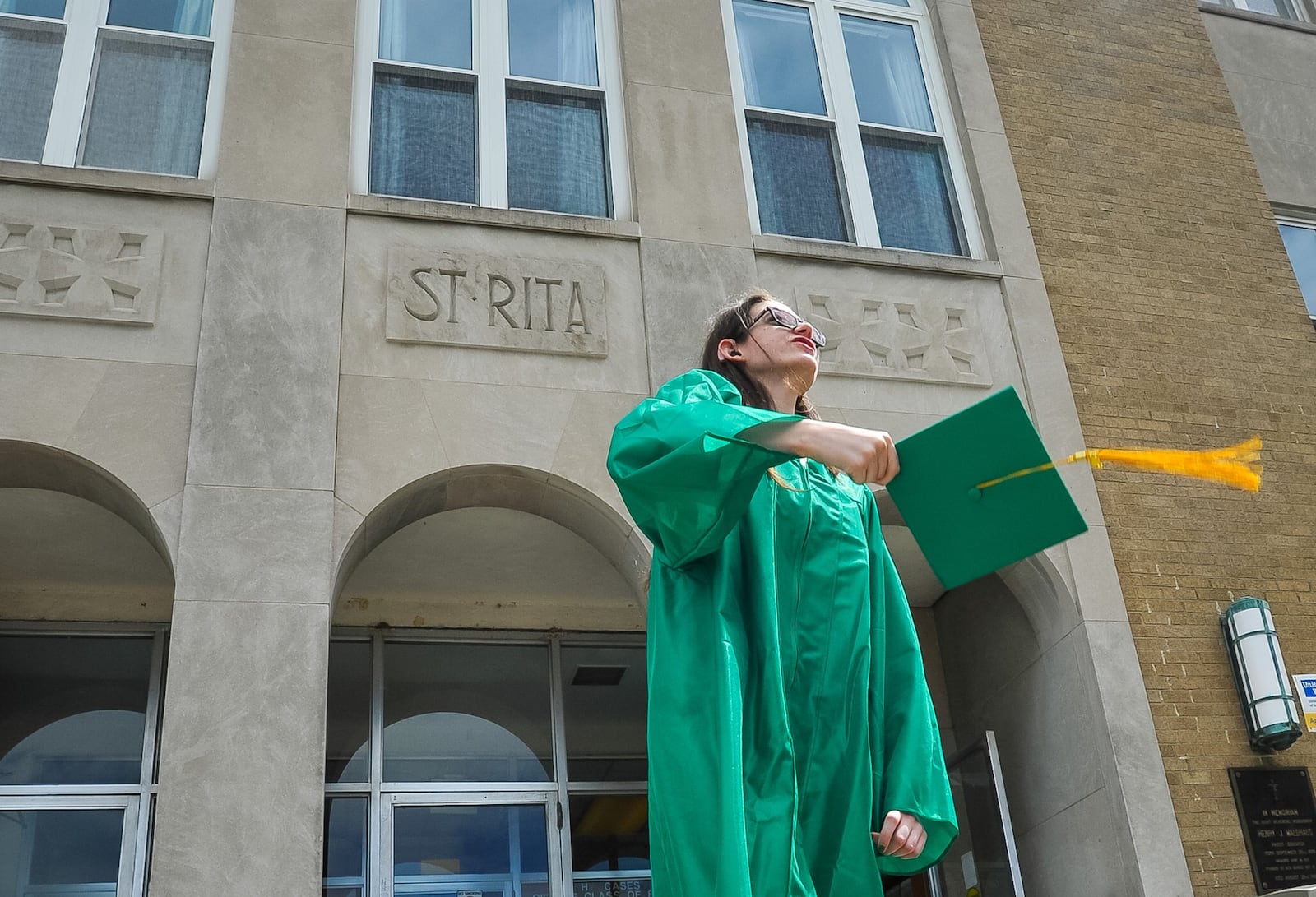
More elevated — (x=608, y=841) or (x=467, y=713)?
(x=467, y=713)

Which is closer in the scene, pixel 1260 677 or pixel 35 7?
pixel 1260 677

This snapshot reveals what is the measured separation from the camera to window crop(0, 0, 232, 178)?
6766 millimetres

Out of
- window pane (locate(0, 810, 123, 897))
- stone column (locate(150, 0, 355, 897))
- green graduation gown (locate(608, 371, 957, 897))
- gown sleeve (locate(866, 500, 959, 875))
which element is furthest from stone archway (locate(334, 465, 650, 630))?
green graduation gown (locate(608, 371, 957, 897))

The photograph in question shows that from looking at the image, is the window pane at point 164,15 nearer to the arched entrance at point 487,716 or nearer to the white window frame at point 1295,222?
the arched entrance at point 487,716

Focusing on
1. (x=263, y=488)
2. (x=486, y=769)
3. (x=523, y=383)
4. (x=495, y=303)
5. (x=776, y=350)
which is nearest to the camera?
(x=776, y=350)

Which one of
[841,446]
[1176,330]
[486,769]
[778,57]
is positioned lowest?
[841,446]

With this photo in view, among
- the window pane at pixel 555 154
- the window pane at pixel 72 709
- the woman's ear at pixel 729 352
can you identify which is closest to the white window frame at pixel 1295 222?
the window pane at pixel 555 154

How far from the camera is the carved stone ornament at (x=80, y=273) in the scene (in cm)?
610

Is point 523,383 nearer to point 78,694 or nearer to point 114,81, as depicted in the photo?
point 114,81

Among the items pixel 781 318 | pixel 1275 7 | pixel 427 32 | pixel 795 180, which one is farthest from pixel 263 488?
pixel 1275 7

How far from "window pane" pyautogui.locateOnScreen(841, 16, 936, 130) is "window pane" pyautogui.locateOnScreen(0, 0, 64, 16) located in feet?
15.9

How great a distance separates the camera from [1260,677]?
685cm

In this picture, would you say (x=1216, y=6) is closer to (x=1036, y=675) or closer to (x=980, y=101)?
(x=980, y=101)

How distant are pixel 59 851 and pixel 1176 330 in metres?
7.25
